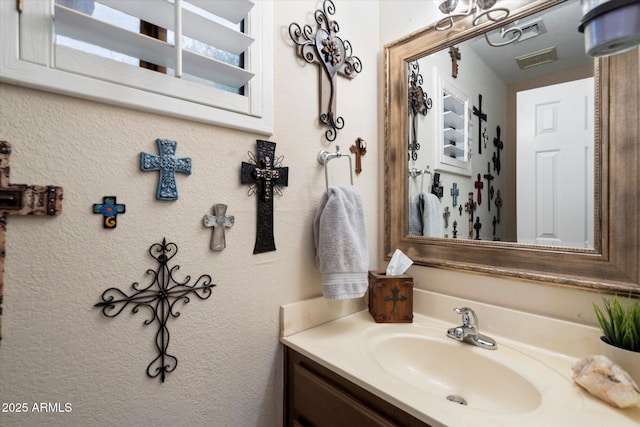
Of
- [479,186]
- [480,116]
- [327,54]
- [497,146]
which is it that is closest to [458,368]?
[479,186]

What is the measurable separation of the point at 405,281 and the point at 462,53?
875 millimetres

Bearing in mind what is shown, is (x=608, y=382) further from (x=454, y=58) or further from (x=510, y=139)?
(x=454, y=58)

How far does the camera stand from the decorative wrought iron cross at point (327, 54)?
974mm

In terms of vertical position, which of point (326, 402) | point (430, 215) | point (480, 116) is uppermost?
point (480, 116)

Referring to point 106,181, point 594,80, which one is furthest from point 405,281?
point 106,181

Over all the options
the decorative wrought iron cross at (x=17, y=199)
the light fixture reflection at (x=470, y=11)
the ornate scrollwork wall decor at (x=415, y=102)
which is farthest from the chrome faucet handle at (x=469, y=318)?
the decorative wrought iron cross at (x=17, y=199)

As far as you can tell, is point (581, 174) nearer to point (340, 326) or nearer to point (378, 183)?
point (378, 183)

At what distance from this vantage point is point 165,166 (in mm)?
682

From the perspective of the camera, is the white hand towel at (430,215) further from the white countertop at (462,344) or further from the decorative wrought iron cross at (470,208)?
the white countertop at (462,344)

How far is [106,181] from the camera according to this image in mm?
619

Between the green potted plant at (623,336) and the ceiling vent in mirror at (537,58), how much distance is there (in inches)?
27.8

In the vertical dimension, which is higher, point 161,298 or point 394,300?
point 161,298

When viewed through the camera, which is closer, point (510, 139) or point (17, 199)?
point (17, 199)

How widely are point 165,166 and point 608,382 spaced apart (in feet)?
3.68
